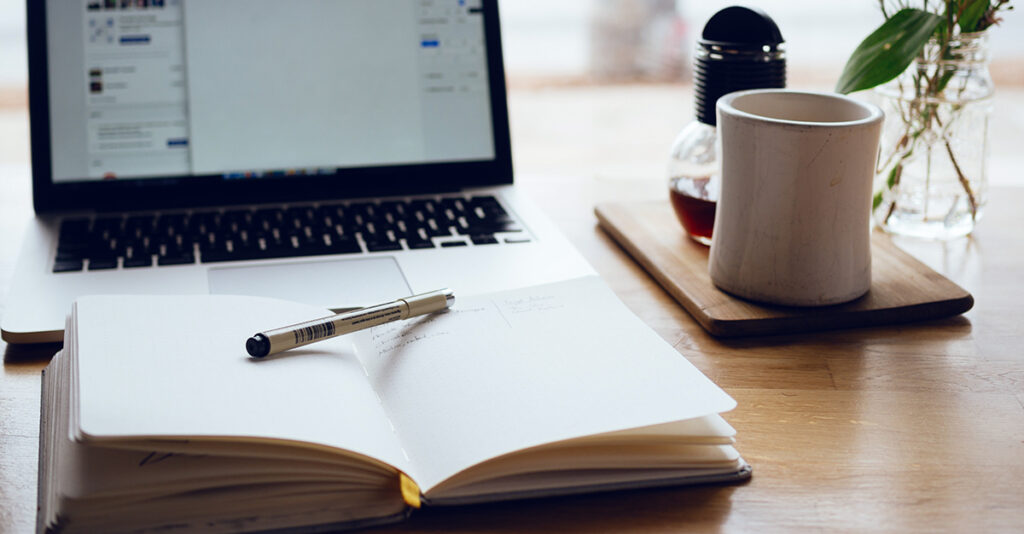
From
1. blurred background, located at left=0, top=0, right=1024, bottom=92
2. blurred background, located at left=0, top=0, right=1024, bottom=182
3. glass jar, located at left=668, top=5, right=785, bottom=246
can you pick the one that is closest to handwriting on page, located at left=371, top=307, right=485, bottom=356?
glass jar, located at left=668, top=5, right=785, bottom=246

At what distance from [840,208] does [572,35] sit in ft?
13.5

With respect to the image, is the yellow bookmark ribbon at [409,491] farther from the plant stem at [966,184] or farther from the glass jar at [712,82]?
the plant stem at [966,184]

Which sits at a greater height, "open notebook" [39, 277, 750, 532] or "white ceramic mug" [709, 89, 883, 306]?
"white ceramic mug" [709, 89, 883, 306]

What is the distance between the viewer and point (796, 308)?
729 mm

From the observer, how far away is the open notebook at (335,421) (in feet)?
1.52

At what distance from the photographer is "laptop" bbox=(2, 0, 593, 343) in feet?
2.85

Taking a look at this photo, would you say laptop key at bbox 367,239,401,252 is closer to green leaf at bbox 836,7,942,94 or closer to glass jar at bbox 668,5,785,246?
glass jar at bbox 668,5,785,246

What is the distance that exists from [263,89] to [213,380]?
20.5 inches

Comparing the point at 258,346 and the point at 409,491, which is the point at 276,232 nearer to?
the point at 258,346

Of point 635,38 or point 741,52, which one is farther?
point 635,38

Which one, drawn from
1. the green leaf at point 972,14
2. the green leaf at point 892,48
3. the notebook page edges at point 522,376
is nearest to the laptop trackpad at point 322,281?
the notebook page edges at point 522,376

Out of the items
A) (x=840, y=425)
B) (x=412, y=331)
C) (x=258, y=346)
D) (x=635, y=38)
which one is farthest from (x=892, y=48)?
(x=635, y=38)

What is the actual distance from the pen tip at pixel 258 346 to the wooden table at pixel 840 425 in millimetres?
138

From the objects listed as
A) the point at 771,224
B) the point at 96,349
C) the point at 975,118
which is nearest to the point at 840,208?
the point at 771,224
